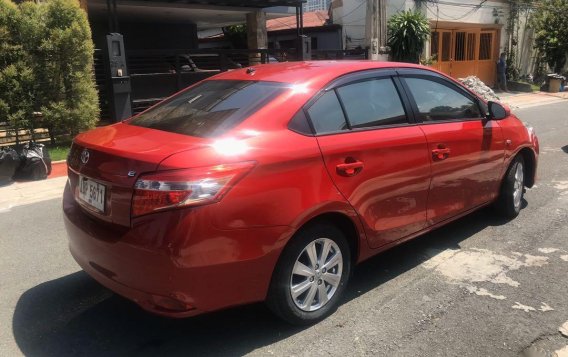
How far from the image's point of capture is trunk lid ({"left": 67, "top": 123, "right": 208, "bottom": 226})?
280 centimetres

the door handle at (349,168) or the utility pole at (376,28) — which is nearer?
the door handle at (349,168)

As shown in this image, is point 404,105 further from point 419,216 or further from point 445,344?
point 445,344

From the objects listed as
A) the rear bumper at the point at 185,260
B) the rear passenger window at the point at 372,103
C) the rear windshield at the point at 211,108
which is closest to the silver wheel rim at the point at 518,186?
the rear passenger window at the point at 372,103

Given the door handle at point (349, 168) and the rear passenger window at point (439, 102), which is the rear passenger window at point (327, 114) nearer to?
the door handle at point (349, 168)

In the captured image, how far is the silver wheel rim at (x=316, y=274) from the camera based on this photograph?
3.20 meters

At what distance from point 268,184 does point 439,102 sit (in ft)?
6.74

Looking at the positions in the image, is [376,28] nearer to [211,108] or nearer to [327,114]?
[327,114]

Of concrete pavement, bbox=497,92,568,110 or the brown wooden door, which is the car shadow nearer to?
concrete pavement, bbox=497,92,568,110

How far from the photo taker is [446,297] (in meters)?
3.69

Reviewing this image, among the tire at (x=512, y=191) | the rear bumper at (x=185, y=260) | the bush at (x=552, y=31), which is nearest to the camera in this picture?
the rear bumper at (x=185, y=260)

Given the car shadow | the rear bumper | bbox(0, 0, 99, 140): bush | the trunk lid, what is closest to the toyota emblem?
the trunk lid

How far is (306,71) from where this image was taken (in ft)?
12.1

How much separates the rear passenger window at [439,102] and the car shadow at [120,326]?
1329 millimetres

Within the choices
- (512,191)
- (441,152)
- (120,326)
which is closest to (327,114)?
(441,152)
